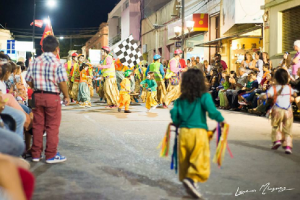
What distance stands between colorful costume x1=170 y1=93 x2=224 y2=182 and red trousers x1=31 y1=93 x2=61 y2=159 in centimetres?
230

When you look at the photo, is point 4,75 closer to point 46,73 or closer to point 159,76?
point 46,73

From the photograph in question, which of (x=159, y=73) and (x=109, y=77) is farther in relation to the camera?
(x=159, y=73)

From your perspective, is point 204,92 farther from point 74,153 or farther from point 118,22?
point 118,22

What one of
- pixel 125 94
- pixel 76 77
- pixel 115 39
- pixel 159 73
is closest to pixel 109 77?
pixel 125 94

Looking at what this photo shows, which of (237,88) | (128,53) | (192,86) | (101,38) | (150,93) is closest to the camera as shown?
(192,86)

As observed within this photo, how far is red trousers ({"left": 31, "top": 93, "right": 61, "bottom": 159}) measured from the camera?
630 centimetres

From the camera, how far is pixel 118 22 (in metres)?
63.2

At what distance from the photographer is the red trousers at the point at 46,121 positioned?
20.7ft

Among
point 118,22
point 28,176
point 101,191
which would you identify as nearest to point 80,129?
point 101,191

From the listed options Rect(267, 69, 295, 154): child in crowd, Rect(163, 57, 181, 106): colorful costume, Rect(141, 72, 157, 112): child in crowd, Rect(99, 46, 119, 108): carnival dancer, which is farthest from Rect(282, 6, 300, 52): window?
Rect(267, 69, 295, 154): child in crowd

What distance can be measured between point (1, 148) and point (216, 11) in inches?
896

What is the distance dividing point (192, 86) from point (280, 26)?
46.9 ft

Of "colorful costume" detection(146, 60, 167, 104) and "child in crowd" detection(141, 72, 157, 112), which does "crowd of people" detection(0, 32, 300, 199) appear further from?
"colorful costume" detection(146, 60, 167, 104)

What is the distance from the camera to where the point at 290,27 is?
17.4 metres
